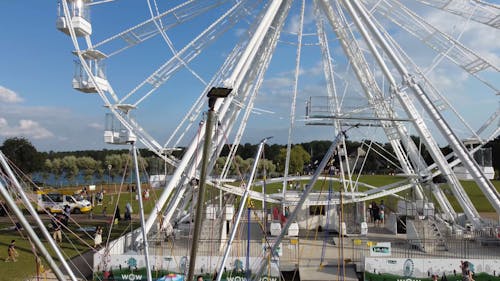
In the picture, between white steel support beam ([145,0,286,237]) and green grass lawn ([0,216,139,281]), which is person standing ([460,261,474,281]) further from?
green grass lawn ([0,216,139,281])

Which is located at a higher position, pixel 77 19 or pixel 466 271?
pixel 77 19

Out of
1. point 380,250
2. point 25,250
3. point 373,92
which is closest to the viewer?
point 380,250

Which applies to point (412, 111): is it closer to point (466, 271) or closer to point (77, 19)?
point (466, 271)

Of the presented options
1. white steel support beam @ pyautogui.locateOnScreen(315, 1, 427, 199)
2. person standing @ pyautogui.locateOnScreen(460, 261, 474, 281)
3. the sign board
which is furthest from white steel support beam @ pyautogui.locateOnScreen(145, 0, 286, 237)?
person standing @ pyautogui.locateOnScreen(460, 261, 474, 281)

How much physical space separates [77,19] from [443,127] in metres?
14.2

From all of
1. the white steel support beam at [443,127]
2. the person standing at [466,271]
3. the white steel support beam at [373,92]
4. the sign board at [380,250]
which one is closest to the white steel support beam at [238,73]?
the white steel support beam at [373,92]

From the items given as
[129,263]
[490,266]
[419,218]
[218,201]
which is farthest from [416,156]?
[129,263]

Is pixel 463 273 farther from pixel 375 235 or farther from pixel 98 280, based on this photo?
pixel 98 280

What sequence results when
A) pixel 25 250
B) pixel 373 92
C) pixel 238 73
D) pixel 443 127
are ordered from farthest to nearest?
pixel 373 92, pixel 25 250, pixel 238 73, pixel 443 127

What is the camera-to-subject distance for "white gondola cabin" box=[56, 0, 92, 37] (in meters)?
18.2

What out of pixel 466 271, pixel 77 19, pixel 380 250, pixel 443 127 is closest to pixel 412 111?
pixel 443 127

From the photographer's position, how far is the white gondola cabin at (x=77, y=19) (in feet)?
59.7

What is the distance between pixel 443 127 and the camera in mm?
17375

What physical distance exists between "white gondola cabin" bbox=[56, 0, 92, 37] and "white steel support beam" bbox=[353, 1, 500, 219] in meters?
10.5
